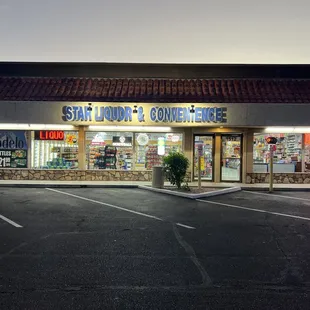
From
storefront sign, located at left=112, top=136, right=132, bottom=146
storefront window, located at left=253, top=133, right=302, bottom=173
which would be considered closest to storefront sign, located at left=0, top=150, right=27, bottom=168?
storefront sign, located at left=112, top=136, right=132, bottom=146

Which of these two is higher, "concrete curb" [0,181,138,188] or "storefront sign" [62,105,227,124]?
"storefront sign" [62,105,227,124]

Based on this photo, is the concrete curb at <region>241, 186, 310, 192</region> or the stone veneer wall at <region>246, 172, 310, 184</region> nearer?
the concrete curb at <region>241, 186, 310, 192</region>

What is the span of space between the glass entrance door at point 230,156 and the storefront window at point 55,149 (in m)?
7.67

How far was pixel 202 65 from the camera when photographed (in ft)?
65.4

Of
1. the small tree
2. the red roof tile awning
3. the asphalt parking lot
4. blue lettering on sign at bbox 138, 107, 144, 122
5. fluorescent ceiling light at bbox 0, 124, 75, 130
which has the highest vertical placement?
the red roof tile awning

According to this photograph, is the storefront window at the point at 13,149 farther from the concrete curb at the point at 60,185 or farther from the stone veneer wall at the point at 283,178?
the stone veneer wall at the point at 283,178

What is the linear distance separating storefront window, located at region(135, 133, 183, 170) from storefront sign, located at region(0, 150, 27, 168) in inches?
231

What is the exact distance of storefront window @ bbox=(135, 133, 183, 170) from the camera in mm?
18422

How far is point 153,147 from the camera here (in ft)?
60.6

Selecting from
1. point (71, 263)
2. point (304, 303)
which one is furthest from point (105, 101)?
point (304, 303)

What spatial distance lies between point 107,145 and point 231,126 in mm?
6363

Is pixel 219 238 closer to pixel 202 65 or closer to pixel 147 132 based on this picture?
pixel 147 132

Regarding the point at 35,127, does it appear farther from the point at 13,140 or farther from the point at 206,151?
the point at 206,151

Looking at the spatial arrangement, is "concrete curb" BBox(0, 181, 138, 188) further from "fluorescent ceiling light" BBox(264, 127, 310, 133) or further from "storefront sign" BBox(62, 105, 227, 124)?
"fluorescent ceiling light" BBox(264, 127, 310, 133)
